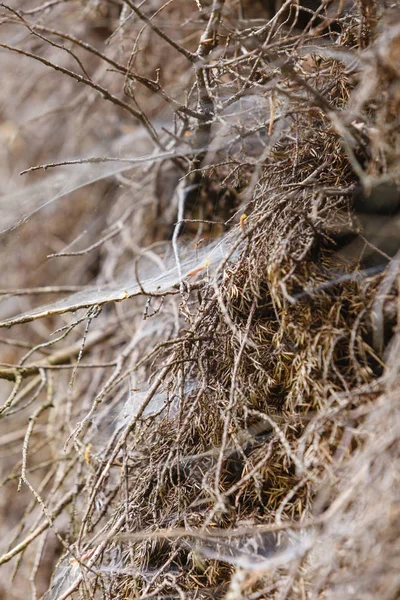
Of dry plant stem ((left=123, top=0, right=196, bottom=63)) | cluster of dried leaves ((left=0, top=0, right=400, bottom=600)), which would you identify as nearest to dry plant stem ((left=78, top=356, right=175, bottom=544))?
cluster of dried leaves ((left=0, top=0, right=400, bottom=600))

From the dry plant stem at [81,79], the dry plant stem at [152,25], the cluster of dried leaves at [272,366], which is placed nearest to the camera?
the cluster of dried leaves at [272,366]

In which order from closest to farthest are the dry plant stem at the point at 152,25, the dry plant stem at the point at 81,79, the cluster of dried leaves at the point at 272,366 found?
the cluster of dried leaves at the point at 272,366 < the dry plant stem at the point at 152,25 < the dry plant stem at the point at 81,79

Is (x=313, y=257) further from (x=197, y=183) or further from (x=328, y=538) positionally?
(x=197, y=183)

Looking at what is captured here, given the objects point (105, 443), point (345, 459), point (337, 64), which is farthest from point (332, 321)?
point (105, 443)

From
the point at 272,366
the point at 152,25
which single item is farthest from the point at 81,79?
the point at 272,366

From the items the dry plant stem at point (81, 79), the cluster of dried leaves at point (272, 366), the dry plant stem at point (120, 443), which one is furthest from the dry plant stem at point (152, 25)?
the dry plant stem at point (120, 443)

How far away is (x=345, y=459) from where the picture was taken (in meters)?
1.25

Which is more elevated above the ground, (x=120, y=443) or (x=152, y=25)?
(x=152, y=25)

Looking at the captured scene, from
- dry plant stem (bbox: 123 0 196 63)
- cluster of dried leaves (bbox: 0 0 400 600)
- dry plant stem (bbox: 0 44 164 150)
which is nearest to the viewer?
cluster of dried leaves (bbox: 0 0 400 600)

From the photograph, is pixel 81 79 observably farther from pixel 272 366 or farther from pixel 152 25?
pixel 272 366

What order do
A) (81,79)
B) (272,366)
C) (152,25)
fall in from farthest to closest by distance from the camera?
(81,79)
(272,366)
(152,25)

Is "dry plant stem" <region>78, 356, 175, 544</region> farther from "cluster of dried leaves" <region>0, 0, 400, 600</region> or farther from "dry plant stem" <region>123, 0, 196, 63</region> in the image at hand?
"dry plant stem" <region>123, 0, 196, 63</region>

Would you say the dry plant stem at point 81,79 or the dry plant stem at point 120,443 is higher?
the dry plant stem at point 81,79

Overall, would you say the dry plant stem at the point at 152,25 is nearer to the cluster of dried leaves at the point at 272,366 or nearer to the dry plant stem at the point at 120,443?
the cluster of dried leaves at the point at 272,366
